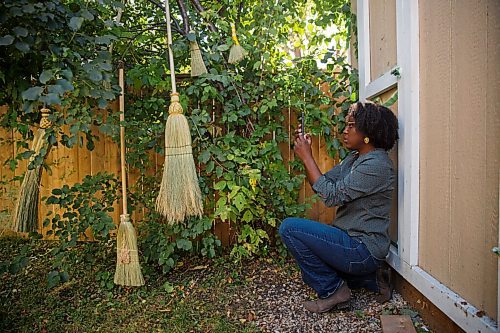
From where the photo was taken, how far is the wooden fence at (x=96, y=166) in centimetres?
348

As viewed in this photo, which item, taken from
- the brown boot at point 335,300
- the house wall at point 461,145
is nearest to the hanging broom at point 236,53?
the house wall at point 461,145

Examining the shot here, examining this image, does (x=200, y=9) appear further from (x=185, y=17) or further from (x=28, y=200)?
(x=28, y=200)

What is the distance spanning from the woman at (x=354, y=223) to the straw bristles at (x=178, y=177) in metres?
0.61

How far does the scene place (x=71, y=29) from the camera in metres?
1.80

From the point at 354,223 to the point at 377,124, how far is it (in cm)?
57

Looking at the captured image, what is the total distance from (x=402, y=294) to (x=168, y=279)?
1568mm

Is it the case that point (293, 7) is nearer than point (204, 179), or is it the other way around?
point (204, 179)

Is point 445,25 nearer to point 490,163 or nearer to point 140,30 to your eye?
point 490,163

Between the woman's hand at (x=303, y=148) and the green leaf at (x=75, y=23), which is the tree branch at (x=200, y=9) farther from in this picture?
the green leaf at (x=75, y=23)

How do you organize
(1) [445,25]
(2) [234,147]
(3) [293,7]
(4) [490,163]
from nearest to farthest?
(4) [490,163] → (1) [445,25] → (2) [234,147] → (3) [293,7]

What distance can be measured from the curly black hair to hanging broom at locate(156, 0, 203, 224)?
103cm

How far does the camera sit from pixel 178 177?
2449 mm

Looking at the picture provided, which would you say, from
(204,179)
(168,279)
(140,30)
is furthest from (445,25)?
(168,279)

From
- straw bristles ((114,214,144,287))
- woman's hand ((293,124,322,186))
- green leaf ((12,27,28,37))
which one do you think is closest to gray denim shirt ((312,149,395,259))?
woman's hand ((293,124,322,186))
